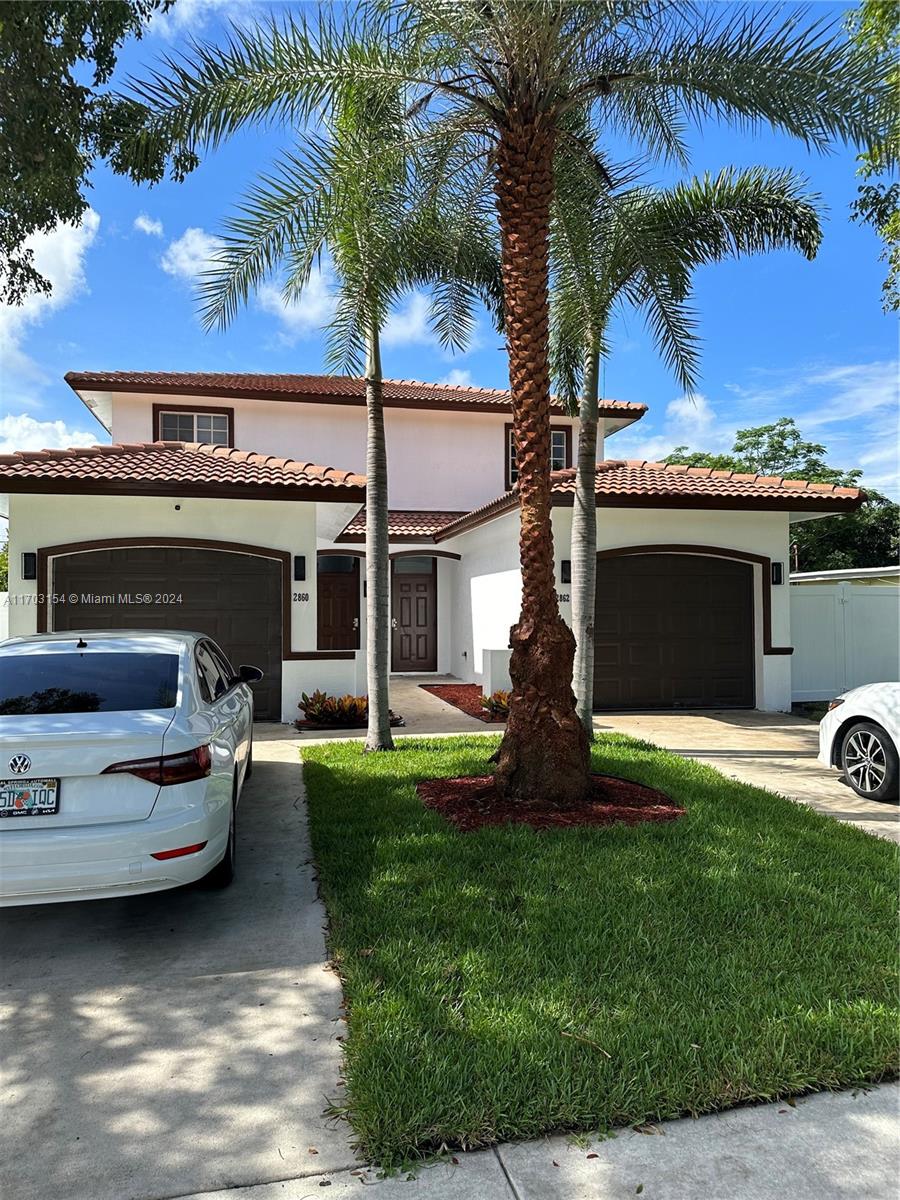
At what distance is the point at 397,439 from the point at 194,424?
4.94 metres

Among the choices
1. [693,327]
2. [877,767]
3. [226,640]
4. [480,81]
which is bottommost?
[877,767]

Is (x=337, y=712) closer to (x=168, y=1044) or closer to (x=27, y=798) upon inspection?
(x=27, y=798)

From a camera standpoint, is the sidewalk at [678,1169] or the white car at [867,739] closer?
the sidewalk at [678,1169]

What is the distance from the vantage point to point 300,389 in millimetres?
18453

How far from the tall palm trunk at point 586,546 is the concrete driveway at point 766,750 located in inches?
58.7

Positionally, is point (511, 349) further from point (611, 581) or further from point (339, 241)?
point (611, 581)

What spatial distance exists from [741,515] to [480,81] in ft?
28.9

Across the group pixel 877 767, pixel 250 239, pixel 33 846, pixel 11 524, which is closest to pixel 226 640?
pixel 11 524

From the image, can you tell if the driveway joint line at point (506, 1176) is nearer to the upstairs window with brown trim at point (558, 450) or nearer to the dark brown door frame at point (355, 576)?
the dark brown door frame at point (355, 576)

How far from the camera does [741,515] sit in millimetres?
13414

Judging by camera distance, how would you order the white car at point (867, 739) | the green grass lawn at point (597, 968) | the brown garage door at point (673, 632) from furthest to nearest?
the brown garage door at point (673, 632) → the white car at point (867, 739) → the green grass lawn at point (597, 968)

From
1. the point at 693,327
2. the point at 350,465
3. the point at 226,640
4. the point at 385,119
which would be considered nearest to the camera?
the point at 385,119

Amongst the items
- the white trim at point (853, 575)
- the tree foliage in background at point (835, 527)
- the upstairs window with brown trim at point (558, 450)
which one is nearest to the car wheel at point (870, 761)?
the white trim at point (853, 575)

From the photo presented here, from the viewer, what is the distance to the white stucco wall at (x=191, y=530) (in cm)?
1095
